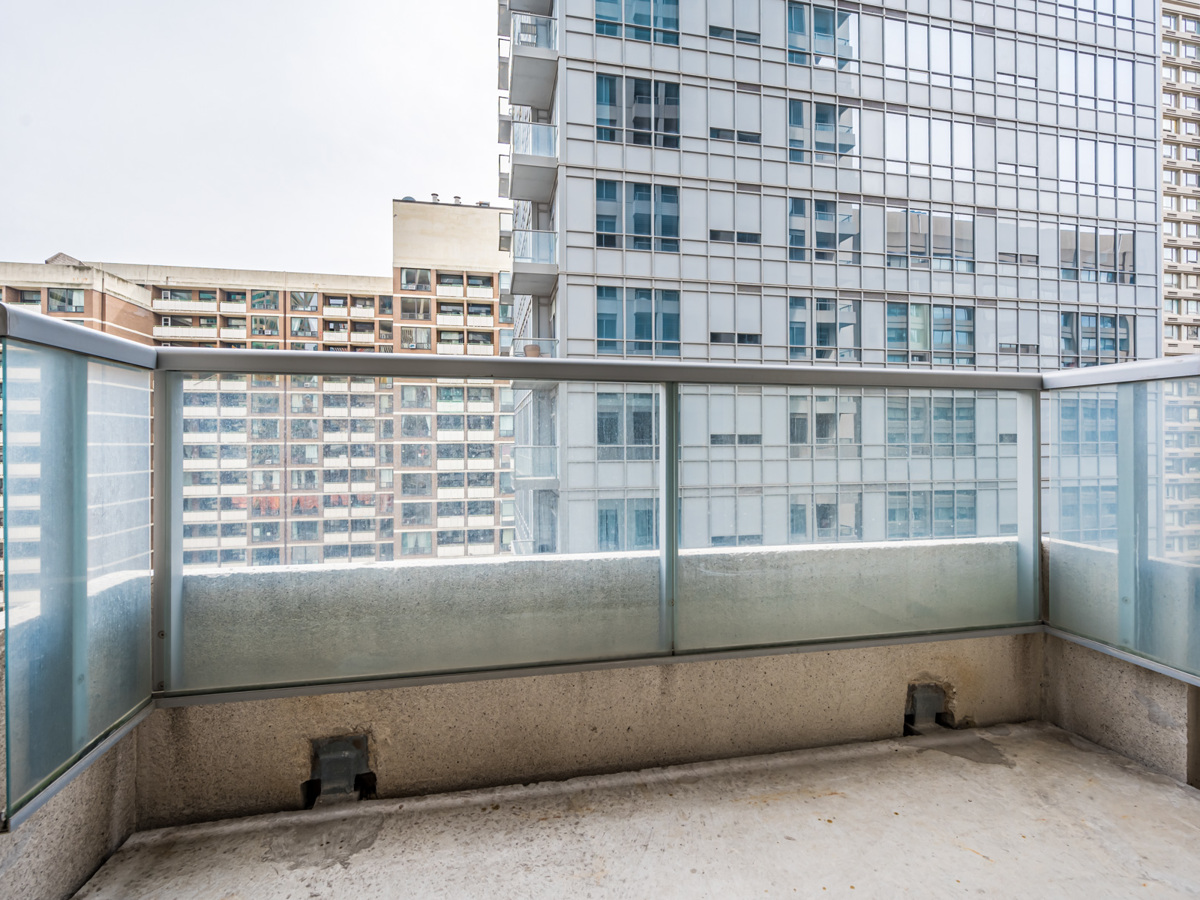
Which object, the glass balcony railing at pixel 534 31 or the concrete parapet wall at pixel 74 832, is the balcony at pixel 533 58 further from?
the concrete parapet wall at pixel 74 832

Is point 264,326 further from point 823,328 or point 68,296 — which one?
point 823,328

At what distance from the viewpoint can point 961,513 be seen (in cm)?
225

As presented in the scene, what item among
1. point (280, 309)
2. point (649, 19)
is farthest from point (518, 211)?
point (280, 309)

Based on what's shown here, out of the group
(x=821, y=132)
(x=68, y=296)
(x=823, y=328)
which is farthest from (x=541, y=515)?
(x=68, y=296)

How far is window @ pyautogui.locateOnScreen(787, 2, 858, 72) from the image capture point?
680 inches

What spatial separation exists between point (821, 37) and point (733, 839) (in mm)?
21507

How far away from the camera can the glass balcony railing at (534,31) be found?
1555 centimetres

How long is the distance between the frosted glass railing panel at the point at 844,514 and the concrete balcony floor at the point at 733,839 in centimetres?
48

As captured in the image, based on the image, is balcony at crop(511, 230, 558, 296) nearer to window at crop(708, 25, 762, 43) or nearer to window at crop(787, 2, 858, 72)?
window at crop(708, 25, 762, 43)

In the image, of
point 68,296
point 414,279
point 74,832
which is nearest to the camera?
point 74,832

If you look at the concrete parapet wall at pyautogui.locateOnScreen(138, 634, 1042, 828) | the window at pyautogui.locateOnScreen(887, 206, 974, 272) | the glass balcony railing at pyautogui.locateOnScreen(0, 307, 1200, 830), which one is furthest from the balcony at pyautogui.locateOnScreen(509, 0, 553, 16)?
the concrete parapet wall at pyautogui.locateOnScreen(138, 634, 1042, 828)

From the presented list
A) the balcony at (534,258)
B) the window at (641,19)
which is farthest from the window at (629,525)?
the window at (641,19)

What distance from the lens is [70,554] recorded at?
1.35 metres

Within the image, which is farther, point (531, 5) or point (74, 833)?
point (531, 5)
